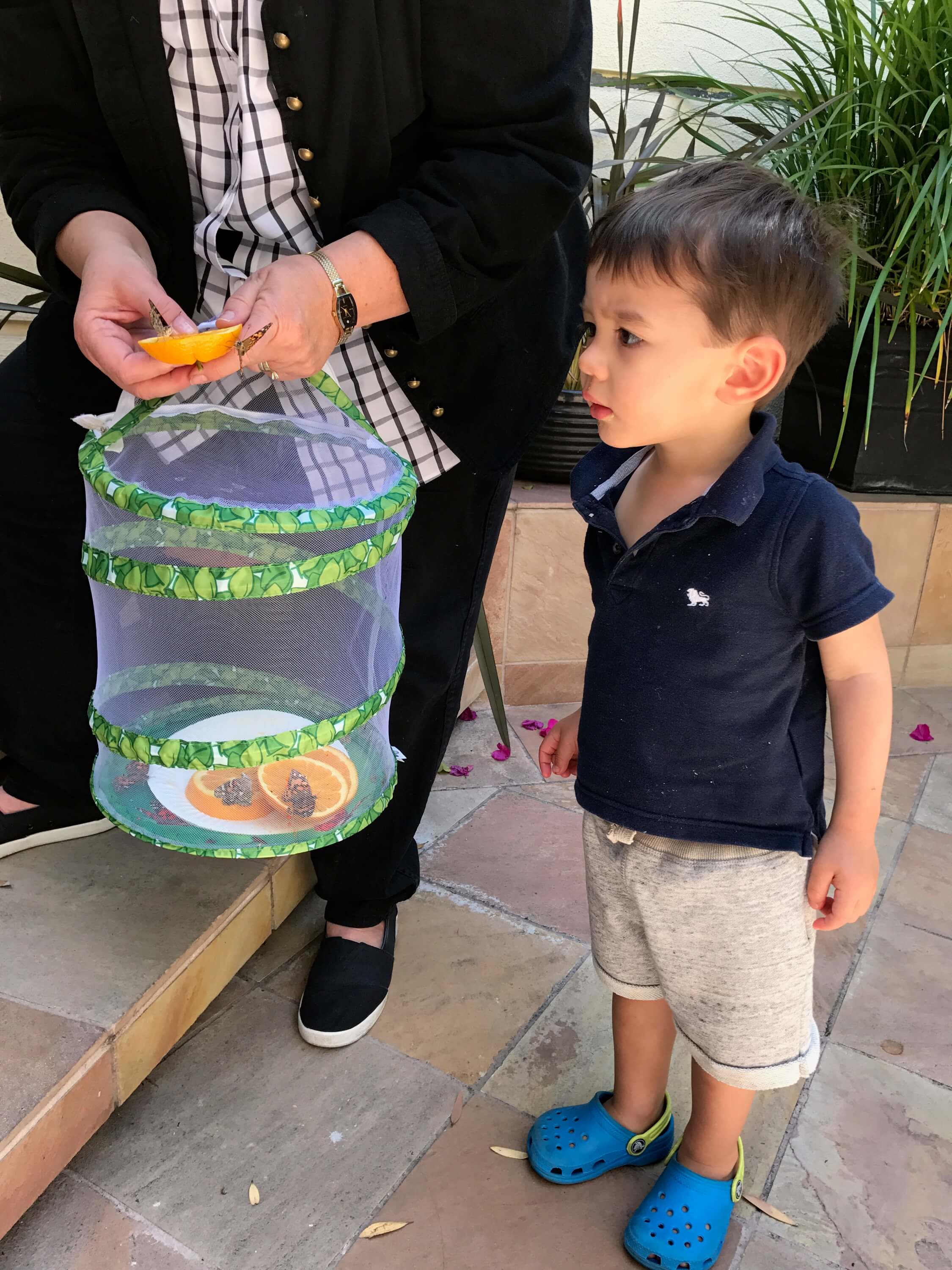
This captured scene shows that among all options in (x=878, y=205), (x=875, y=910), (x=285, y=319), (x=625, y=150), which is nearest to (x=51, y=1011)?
(x=285, y=319)

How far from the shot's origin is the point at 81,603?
5.18ft

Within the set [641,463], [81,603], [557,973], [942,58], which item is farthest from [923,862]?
[942,58]

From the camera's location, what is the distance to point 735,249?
1.12 m

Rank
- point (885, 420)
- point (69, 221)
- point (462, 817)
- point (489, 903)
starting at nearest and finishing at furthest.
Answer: point (69, 221)
point (489, 903)
point (462, 817)
point (885, 420)

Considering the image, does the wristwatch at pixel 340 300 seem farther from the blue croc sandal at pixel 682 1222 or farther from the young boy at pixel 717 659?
the blue croc sandal at pixel 682 1222

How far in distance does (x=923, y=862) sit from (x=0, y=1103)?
6.31 ft

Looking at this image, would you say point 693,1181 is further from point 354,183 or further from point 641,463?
point 354,183

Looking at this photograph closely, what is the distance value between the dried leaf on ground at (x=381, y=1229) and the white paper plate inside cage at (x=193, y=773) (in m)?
0.61

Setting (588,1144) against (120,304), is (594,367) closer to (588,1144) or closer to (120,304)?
(120,304)

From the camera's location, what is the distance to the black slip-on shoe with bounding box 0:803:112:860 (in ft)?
5.77

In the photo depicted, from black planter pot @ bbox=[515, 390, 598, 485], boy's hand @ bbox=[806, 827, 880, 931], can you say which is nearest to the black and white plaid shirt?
boy's hand @ bbox=[806, 827, 880, 931]

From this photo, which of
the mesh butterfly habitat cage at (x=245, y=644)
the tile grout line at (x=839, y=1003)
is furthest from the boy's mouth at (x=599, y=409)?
the tile grout line at (x=839, y=1003)

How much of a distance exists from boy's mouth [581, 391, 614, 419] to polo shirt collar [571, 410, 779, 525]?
142mm

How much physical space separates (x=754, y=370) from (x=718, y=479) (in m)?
0.13
